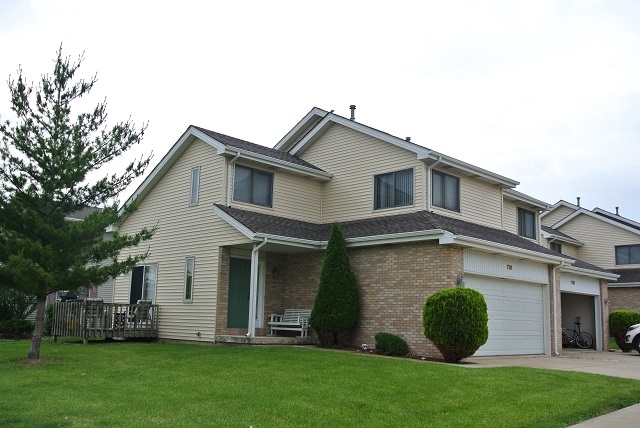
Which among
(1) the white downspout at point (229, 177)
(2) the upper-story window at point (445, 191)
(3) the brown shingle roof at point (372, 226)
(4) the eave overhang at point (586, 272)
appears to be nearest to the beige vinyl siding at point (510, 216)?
(3) the brown shingle roof at point (372, 226)

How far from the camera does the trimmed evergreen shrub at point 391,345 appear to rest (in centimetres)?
1688

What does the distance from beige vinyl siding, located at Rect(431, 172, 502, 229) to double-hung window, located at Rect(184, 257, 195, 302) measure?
7.72 metres

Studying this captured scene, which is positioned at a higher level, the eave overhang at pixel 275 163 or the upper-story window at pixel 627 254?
the eave overhang at pixel 275 163

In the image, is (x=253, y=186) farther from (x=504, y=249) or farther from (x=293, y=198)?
(x=504, y=249)

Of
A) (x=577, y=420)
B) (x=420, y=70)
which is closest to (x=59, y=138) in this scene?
(x=420, y=70)

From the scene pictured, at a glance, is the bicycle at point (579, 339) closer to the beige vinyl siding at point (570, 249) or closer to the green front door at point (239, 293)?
the beige vinyl siding at point (570, 249)

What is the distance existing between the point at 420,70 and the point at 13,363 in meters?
11.7

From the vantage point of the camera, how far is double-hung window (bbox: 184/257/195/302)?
64.6 feet

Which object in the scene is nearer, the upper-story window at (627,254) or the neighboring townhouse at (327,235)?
the neighboring townhouse at (327,235)

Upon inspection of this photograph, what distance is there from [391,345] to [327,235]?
468cm

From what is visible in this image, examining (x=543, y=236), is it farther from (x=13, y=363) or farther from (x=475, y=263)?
(x=13, y=363)

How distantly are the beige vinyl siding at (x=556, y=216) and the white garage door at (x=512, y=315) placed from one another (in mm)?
16278

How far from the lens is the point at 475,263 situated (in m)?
17.9

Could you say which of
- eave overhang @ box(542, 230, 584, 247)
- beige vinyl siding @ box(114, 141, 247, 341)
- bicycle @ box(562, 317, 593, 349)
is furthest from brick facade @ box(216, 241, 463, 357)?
eave overhang @ box(542, 230, 584, 247)
